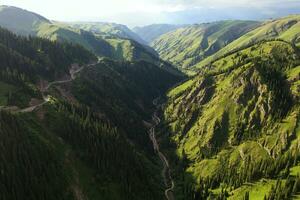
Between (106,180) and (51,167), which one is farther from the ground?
(51,167)

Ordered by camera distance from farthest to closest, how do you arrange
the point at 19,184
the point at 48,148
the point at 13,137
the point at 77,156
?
the point at 77,156
the point at 48,148
the point at 13,137
the point at 19,184

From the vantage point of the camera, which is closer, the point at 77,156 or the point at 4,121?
the point at 4,121

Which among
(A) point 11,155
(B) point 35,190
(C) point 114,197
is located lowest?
(C) point 114,197

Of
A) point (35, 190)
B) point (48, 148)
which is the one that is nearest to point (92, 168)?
point (48, 148)

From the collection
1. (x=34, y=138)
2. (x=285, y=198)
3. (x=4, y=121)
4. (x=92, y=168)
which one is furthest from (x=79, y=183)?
(x=285, y=198)

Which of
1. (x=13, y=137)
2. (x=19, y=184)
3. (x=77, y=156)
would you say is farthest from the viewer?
(x=77, y=156)

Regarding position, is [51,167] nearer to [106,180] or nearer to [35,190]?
[35,190]

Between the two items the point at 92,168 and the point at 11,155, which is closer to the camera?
the point at 11,155

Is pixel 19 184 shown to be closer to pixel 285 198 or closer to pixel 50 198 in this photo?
pixel 50 198

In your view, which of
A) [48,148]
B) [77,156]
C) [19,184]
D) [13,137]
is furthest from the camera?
[77,156]
